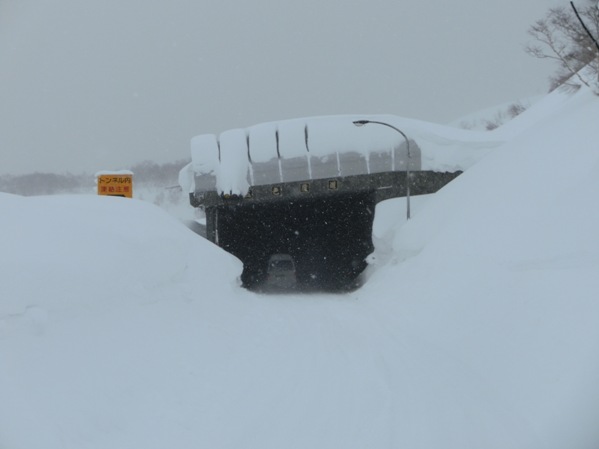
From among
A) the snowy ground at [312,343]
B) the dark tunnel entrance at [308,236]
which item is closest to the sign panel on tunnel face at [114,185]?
the snowy ground at [312,343]

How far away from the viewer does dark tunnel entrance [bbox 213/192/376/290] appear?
107 ft

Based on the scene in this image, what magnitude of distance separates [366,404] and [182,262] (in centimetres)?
885

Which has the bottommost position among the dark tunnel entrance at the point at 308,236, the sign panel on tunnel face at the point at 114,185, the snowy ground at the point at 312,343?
the dark tunnel entrance at the point at 308,236

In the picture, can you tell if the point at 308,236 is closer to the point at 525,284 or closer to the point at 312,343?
the point at 312,343

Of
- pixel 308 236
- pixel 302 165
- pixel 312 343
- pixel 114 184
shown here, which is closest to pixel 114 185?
pixel 114 184

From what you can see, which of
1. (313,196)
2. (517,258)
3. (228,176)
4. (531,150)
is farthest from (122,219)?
(313,196)

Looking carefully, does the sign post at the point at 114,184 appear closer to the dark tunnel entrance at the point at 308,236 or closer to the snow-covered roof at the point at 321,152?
the snow-covered roof at the point at 321,152

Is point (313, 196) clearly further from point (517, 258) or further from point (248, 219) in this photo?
point (517, 258)

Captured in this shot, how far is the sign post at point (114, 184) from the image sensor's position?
18.2m

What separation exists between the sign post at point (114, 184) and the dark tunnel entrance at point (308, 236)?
10874mm

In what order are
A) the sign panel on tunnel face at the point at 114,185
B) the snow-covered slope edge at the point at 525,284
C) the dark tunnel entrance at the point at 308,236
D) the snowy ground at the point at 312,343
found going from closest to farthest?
the snowy ground at the point at 312,343 < the snow-covered slope edge at the point at 525,284 < the sign panel on tunnel face at the point at 114,185 < the dark tunnel entrance at the point at 308,236

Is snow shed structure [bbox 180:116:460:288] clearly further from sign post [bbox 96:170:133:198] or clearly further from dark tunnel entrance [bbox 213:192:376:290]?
sign post [bbox 96:170:133:198]

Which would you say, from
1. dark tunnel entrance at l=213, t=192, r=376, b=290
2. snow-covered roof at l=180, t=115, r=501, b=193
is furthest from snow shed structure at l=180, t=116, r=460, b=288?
dark tunnel entrance at l=213, t=192, r=376, b=290

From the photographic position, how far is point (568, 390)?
616 centimetres
